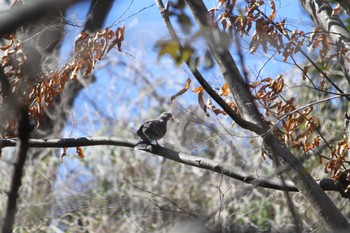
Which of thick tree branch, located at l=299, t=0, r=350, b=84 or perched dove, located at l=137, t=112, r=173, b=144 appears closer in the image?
thick tree branch, located at l=299, t=0, r=350, b=84

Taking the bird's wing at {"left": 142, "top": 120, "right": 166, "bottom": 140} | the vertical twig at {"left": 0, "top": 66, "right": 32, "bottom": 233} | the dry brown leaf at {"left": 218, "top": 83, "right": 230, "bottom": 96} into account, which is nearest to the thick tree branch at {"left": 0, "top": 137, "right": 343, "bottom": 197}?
the dry brown leaf at {"left": 218, "top": 83, "right": 230, "bottom": 96}

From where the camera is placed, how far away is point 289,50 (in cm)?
382

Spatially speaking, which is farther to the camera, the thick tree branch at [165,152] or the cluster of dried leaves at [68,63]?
the cluster of dried leaves at [68,63]

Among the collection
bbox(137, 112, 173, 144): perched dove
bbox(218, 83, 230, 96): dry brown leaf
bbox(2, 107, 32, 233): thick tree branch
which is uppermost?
bbox(137, 112, 173, 144): perched dove

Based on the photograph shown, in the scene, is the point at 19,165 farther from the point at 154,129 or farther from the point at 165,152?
the point at 154,129

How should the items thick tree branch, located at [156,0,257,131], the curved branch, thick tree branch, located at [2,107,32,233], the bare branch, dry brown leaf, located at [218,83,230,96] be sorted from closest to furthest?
the bare branch → thick tree branch, located at [2,107,32,233] → thick tree branch, located at [156,0,257,131] → the curved branch → dry brown leaf, located at [218,83,230,96]

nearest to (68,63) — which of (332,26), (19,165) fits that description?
(332,26)

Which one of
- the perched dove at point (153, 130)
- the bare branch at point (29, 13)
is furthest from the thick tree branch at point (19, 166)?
the perched dove at point (153, 130)

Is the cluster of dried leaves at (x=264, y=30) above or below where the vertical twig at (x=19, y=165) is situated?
above

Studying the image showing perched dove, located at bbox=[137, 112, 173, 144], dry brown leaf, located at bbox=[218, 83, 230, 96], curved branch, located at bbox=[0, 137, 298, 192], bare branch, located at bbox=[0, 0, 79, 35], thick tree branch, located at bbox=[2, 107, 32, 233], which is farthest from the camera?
perched dove, located at bbox=[137, 112, 173, 144]

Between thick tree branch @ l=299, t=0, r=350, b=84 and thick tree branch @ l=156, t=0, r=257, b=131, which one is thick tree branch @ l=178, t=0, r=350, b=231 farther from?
thick tree branch @ l=299, t=0, r=350, b=84

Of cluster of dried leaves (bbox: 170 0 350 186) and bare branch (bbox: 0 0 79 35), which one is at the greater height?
cluster of dried leaves (bbox: 170 0 350 186)

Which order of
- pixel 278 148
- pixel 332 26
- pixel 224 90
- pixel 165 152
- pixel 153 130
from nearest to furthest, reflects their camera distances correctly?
pixel 278 148 → pixel 165 152 → pixel 224 90 → pixel 332 26 → pixel 153 130

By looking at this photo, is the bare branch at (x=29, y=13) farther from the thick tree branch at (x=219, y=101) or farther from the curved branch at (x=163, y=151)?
the curved branch at (x=163, y=151)
